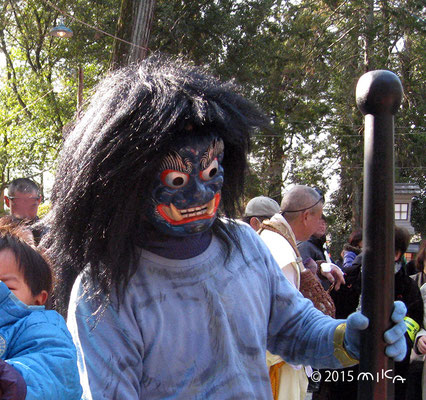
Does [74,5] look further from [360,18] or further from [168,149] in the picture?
[168,149]

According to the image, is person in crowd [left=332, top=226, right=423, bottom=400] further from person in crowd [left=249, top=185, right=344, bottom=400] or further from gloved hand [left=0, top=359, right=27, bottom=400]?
gloved hand [left=0, top=359, right=27, bottom=400]

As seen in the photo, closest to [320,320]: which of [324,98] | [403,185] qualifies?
[403,185]

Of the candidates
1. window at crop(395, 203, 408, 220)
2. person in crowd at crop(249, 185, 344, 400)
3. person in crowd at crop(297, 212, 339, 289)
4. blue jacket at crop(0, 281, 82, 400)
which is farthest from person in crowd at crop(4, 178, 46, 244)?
window at crop(395, 203, 408, 220)

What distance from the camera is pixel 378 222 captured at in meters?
1.38

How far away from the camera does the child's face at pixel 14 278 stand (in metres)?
1.73

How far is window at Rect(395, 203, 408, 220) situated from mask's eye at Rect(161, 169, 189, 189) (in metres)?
11.7

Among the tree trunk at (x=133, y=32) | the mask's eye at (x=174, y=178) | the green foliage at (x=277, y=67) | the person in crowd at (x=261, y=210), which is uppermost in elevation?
the green foliage at (x=277, y=67)

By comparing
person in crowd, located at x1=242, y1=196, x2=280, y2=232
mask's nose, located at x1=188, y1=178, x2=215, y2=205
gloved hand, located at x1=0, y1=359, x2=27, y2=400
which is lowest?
gloved hand, located at x1=0, y1=359, x2=27, y2=400

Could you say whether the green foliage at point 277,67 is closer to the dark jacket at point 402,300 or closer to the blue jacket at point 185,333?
the dark jacket at point 402,300

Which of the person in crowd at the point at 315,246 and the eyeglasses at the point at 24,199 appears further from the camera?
the person in crowd at the point at 315,246

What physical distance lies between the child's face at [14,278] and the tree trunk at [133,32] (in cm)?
577

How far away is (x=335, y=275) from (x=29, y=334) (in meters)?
2.94

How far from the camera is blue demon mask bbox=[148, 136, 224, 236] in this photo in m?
1.54

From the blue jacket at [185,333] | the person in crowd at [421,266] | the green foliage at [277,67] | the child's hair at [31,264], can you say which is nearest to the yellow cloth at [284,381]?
Result: the blue jacket at [185,333]
